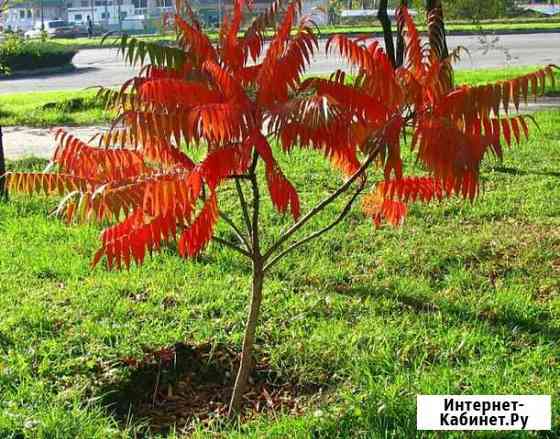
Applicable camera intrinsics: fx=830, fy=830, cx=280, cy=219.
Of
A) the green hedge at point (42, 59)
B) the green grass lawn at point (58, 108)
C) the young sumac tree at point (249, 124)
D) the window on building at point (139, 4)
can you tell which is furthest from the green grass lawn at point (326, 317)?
the window on building at point (139, 4)

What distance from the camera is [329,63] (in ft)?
77.0

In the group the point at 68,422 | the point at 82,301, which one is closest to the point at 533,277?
the point at 82,301

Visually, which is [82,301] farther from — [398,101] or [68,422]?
[398,101]

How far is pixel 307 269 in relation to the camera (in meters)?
5.42

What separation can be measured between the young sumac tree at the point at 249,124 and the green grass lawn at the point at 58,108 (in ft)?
29.0

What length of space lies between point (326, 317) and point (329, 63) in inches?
770

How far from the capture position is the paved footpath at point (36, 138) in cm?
1076

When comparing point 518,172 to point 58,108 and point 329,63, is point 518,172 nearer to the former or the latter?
point 58,108

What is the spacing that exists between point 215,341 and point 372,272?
1.46m

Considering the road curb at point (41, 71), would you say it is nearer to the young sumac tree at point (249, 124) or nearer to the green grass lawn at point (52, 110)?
the green grass lawn at point (52, 110)

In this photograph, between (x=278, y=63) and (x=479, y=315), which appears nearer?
(x=278, y=63)

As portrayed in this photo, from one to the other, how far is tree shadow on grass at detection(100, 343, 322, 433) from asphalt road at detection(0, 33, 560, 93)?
14748 mm

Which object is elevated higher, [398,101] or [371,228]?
[398,101]

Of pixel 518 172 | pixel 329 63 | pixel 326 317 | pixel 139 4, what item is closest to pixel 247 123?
pixel 326 317
